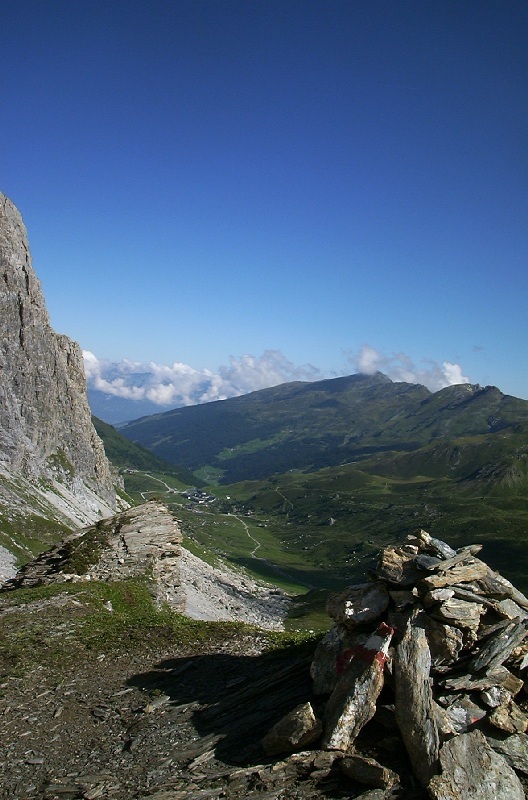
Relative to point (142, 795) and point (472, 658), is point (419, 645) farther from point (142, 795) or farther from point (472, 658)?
point (142, 795)

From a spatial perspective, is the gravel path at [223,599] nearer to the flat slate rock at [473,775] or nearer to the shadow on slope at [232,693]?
the shadow on slope at [232,693]

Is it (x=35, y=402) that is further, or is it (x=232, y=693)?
(x=35, y=402)

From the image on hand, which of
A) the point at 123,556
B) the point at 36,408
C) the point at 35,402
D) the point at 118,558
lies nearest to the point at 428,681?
the point at 118,558

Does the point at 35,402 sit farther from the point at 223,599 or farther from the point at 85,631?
the point at 85,631

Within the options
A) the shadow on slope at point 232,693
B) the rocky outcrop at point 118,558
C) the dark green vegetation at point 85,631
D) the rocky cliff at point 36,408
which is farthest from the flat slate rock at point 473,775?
the rocky cliff at point 36,408

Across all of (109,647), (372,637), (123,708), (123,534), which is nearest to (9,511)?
(123,534)

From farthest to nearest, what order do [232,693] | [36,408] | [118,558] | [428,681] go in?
[36,408], [118,558], [232,693], [428,681]
